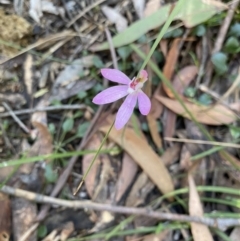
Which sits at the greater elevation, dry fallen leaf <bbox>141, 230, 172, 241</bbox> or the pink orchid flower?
the pink orchid flower

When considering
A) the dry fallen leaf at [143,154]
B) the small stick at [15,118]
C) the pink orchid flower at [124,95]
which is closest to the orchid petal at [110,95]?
the pink orchid flower at [124,95]

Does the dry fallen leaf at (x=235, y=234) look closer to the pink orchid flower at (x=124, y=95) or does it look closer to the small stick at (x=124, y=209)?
the small stick at (x=124, y=209)

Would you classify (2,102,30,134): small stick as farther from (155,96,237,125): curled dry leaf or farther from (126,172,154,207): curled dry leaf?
(155,96,237,125): curled dry leaf

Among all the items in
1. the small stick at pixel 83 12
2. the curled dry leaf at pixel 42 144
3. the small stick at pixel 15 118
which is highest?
the small stick at pixel 83 12

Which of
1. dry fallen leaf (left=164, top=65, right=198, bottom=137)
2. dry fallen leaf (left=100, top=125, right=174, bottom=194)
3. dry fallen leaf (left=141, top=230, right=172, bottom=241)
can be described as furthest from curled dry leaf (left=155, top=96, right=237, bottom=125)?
dry fallen leaf (left=141, top=230, right=172, bottom=241)

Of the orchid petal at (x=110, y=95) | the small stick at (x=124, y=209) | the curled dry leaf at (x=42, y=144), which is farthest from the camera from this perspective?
the curled dry leaf at (x=42, y=144)
